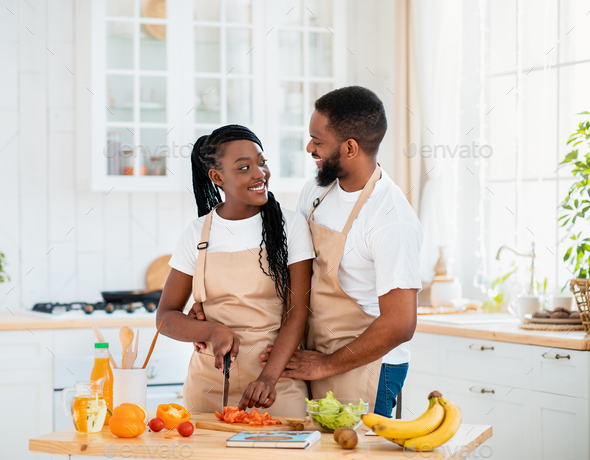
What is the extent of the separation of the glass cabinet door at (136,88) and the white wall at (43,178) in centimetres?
36

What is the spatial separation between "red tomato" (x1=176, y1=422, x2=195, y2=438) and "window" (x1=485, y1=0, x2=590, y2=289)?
202 centimetres

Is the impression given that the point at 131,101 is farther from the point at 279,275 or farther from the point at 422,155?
the point at 279,275

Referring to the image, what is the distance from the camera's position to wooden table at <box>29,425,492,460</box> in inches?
46.5

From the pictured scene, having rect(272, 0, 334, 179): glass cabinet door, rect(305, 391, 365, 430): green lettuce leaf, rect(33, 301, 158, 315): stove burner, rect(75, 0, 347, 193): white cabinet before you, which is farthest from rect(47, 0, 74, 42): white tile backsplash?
rect(305, 391, 365, 430): green lettuce leaf

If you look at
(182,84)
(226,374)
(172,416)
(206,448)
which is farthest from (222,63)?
(206,448)

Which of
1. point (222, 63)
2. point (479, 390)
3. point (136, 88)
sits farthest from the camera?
point (222, 63)

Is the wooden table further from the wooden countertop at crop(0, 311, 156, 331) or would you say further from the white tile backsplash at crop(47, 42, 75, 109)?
the white tile backsplash at crop(47, 42, 75, 109)

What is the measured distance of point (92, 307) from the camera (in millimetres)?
2908

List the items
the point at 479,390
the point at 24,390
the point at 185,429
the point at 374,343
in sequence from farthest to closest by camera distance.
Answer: the point at 24,390, the point at 479,390, the point at 374,343, the point at 185,429

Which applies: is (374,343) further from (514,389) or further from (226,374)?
(514,389)

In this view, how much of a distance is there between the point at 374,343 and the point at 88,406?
670mm

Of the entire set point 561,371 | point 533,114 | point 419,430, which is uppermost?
point 533,114

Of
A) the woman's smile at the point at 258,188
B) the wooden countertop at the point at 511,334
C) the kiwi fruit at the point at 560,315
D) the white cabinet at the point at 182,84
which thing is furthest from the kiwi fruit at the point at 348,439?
the white cabinet at the point at 182,84

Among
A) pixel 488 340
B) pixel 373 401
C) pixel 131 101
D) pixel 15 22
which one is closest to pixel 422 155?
pixel 488 340
